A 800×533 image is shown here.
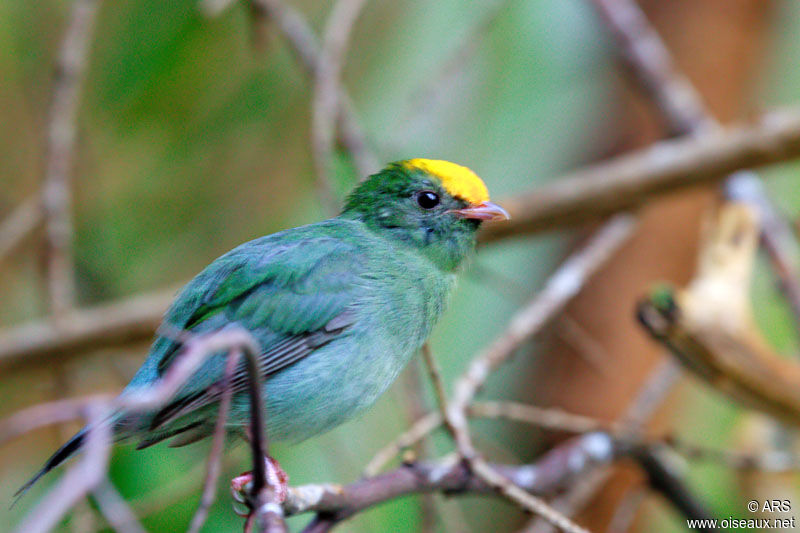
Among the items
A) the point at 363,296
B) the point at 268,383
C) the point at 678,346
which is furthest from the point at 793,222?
the point at 268,383

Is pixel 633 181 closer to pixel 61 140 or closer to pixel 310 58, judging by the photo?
pixel 310 58

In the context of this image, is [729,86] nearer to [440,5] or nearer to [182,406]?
[440,5]

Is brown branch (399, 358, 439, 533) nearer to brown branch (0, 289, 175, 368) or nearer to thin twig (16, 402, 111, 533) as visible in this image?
brown branch (0, 289, 175, 368)

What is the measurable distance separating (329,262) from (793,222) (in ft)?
9.94

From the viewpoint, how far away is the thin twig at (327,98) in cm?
357

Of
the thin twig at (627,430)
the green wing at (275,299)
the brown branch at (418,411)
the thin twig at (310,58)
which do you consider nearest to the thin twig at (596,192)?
the thin twig at (310,58)

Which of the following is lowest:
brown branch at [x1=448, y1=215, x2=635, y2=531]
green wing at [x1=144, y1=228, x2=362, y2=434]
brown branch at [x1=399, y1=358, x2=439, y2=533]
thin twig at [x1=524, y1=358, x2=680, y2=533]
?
thin twig at [x1=524, y1=358, x2=680, y2=533]

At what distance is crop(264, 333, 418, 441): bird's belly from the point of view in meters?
2.62

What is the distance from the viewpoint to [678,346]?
3416 mm

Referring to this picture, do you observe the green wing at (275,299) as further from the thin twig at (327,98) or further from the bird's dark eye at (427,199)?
the thin twig at (327,98)

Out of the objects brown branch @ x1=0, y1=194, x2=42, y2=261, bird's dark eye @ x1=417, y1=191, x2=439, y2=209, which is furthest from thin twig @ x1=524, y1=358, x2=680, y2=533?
brown branch @ x1=0, y1=194, x2=42, y2=261

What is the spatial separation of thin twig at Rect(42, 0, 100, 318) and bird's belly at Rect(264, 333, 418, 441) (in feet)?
5.57

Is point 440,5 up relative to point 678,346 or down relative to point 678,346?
up

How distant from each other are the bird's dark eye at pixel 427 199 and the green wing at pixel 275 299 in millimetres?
437
